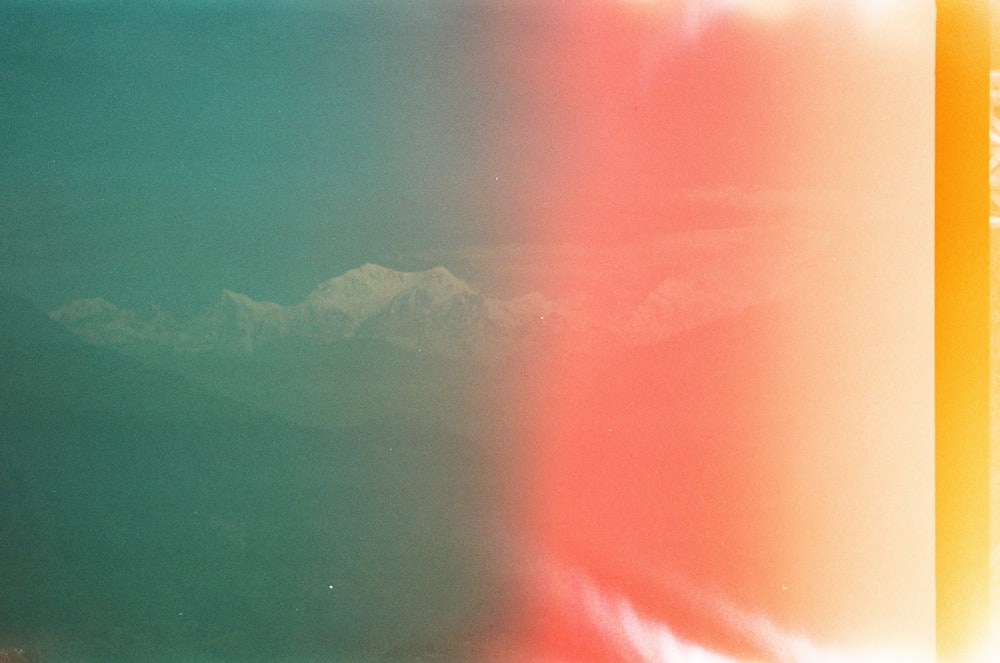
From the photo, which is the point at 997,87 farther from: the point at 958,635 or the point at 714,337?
the point at 958,635

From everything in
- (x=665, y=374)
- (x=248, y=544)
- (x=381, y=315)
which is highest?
(x=381, y=315)

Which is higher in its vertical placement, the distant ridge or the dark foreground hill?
the distant ridge

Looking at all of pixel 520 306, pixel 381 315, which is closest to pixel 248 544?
pixel 381 315

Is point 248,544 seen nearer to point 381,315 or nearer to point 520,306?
point 381,315

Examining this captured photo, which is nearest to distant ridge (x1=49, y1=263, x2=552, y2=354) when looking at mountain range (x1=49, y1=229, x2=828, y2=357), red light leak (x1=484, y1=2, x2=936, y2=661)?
mountain range (x1=49, y1=229, x2=828, y2=357)

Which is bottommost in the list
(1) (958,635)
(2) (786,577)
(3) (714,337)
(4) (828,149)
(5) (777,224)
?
(1) (958,635)

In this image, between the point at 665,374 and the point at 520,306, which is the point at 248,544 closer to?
the point at 520,306

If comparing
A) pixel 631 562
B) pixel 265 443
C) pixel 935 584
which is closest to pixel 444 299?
pixel 265 443

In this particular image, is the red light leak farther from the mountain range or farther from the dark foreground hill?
the dark foreground hill

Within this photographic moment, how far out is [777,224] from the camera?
162cm

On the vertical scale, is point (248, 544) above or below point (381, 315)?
below

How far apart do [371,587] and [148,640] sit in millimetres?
564

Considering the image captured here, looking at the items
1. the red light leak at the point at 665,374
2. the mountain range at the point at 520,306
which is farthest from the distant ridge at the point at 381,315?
the red light leak at the point at 665,374

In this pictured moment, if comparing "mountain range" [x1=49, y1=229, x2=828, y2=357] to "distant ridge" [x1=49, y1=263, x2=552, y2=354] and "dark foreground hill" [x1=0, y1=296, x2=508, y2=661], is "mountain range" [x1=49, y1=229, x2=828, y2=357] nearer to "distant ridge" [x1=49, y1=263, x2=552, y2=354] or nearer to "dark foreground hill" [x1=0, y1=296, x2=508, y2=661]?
"distant ridge" [x1=49, y1=263, x2=552, y2=354]
